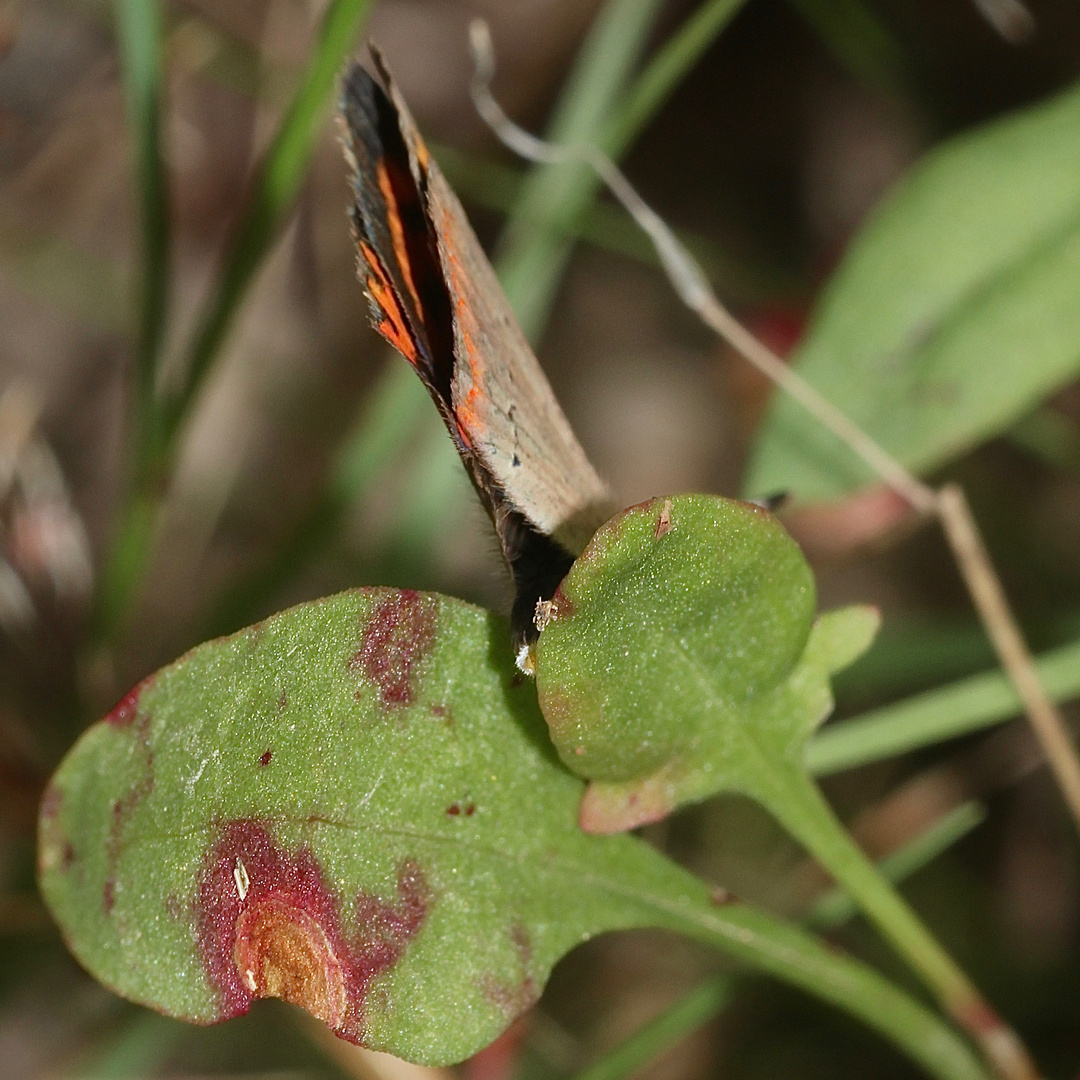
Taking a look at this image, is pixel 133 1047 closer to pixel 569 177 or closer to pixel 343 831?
pixel 343 831

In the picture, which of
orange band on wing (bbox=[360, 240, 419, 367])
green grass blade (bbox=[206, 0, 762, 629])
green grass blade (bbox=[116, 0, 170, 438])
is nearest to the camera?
orange band on wing (bbox=[360, 240, 419, 367])

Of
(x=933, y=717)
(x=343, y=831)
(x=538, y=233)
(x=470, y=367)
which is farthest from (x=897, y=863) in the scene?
(x=538, y=233)

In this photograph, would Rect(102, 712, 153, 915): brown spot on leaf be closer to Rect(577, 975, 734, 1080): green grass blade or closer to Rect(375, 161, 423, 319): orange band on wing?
Rect(375, 161, 423, 319): orange band on wing

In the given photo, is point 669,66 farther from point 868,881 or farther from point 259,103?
point 259,103

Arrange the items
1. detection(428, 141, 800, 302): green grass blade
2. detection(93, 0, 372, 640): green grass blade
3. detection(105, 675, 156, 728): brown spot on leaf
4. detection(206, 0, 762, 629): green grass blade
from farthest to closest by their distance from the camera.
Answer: detection(428, 141, 800, 302): green grass blade < detection(206, 0, 762, 629): green grass blade < detection(93, 0, 372, 640): green grass blade < detection(105, 675, 156, 728): brown spot on leaf

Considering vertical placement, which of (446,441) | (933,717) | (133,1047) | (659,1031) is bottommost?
(133,1047)

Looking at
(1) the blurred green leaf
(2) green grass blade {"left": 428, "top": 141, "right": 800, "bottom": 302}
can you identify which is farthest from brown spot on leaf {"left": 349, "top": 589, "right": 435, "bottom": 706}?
(1) the blurred green leaf
